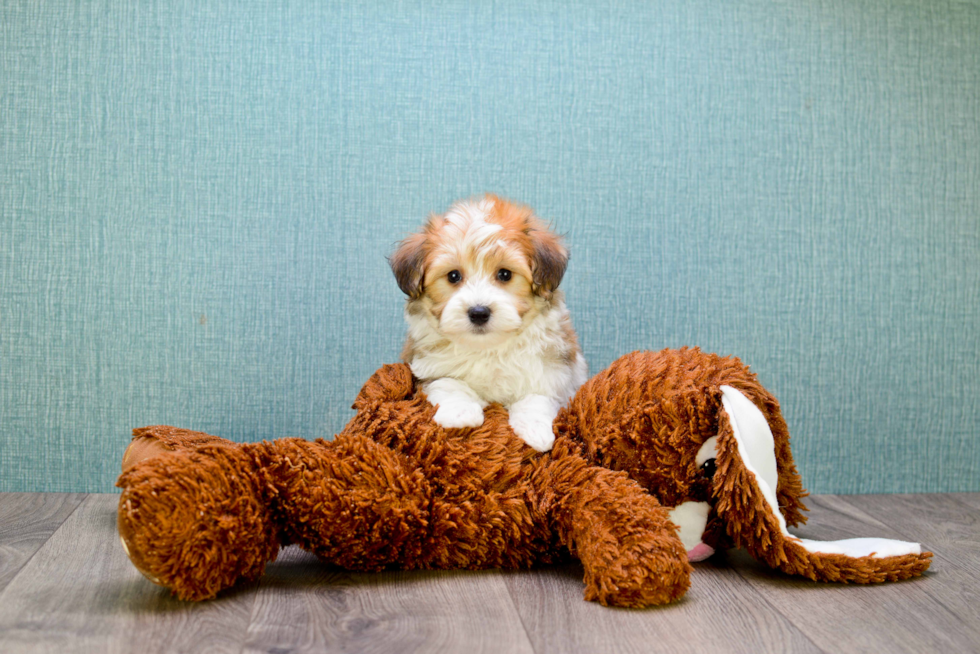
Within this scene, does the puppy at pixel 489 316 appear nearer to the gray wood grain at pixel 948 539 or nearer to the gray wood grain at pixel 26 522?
the gray wood grain at pixel 948 539

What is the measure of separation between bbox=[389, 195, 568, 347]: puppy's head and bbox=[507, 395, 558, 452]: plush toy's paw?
0.17m

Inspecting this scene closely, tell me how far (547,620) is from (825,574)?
1.92 feet

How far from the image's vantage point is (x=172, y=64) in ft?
7.39

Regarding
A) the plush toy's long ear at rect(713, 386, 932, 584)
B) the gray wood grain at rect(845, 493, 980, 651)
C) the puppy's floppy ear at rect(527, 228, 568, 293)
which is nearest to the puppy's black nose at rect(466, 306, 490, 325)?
the puppy's floppy ear at rect(527, 228, 568, 293)

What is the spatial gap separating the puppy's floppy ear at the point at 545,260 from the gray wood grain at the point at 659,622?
0.62 meters

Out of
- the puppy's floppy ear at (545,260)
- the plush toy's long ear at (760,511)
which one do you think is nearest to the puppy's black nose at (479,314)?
the puppy's floppy ear at (545,260)

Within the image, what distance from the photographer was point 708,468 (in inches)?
63.3

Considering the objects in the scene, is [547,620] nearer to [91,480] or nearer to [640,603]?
[640,603]

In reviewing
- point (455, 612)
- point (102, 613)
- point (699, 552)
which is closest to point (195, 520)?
point (102, 613)

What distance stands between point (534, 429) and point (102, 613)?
855mm

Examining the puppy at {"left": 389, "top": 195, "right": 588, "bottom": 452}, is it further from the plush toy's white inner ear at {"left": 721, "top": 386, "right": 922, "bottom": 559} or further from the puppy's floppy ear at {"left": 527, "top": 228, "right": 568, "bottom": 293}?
the plush toy's white inner ear at {"left": 721, "top": 386, "right": 922, "bottom": 559}

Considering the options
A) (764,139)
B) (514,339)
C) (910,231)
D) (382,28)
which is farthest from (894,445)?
(382,28)

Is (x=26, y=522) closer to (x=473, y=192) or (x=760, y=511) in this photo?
(x=473, y=192)

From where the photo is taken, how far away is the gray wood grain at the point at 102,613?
1.25m
